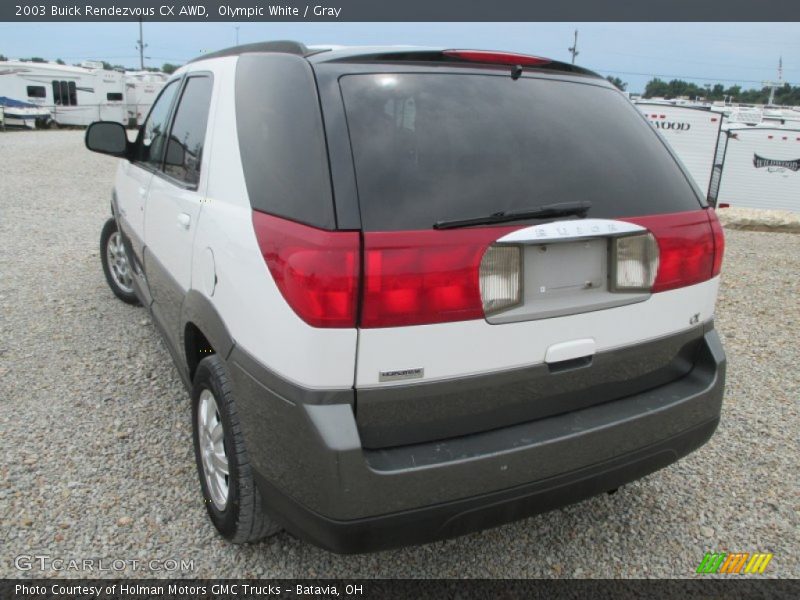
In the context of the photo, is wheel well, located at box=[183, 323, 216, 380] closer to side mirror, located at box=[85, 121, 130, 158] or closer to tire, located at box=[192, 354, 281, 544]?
tire, located at box=[192, 354, 281, 544]

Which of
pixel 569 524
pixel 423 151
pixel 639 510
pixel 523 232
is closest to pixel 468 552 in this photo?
pixel 569 524

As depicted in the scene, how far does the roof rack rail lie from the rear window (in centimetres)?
29

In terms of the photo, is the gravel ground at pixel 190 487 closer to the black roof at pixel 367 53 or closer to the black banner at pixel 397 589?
the black banner at pixel 397 589

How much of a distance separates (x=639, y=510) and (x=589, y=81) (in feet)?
6.10

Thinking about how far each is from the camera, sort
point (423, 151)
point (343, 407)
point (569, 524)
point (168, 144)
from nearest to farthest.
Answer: point (343, 407), point (423, 151), point (569, 524), point (168, 144)

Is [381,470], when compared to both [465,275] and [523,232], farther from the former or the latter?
[523,232]

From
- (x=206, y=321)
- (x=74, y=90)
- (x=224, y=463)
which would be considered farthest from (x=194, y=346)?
(x=74, y=90)

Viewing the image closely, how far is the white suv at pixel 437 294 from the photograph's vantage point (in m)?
1.72

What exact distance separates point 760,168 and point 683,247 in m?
14.2

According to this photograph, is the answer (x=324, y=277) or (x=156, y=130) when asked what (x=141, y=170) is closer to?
(x=156, y=130)

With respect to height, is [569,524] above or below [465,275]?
below

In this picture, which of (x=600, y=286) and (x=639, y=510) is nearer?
(x=600, y=286)

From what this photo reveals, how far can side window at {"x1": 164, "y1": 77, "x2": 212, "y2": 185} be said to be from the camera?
264 centimetres

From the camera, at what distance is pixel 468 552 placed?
2.49 meters
